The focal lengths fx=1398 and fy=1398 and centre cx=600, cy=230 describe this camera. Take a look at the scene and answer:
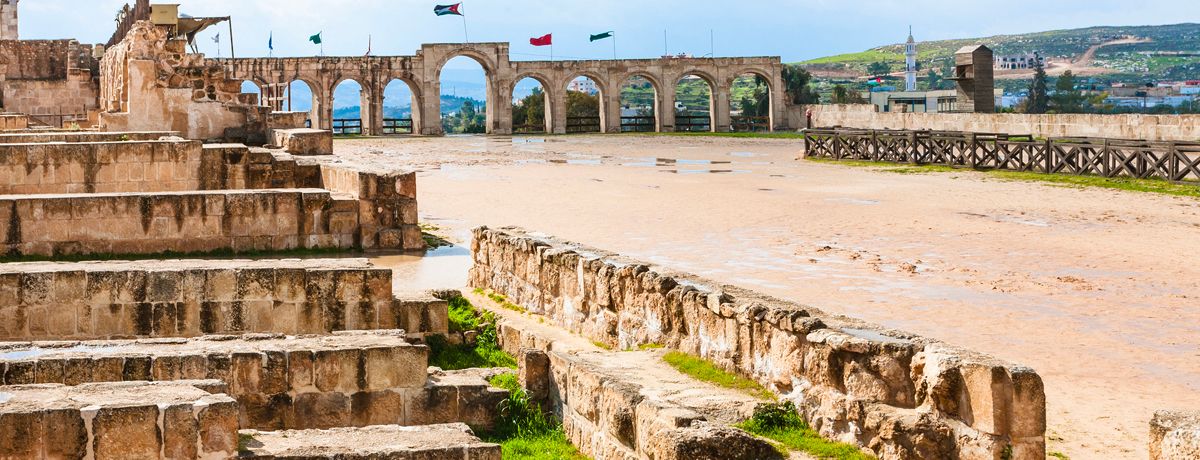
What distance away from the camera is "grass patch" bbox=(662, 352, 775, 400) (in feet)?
22.7

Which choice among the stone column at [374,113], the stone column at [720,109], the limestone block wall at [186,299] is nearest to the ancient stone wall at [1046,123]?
the stone column at [720,109]

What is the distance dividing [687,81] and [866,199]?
12773cm

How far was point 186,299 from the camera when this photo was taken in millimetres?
9430

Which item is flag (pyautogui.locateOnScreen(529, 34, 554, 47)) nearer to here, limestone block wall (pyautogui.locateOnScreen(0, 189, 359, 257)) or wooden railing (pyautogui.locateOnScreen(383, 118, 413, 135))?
wooden railing (pyautogui.locateOnScreen(383, 118, 413, 135))

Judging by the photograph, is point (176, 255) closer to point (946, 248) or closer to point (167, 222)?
point (167, 222)

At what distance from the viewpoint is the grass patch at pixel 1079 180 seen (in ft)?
74.5

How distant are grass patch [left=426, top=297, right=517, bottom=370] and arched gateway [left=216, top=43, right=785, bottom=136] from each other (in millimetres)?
41936

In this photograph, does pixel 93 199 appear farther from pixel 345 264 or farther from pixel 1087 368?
pixel 1087 368

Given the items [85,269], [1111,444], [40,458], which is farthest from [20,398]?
[1111,444]

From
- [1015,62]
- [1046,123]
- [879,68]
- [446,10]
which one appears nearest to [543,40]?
[446,10]

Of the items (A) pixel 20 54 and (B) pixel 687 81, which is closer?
(A) pixel 20 54

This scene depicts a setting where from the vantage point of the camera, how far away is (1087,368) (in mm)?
8938

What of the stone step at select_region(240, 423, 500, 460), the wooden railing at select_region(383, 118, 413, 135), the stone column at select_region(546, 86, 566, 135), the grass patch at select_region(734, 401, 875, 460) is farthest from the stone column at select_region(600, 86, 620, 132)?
the stone step at select_region(240, 423, 500, 460)

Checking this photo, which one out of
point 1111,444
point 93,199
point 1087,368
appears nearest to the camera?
point 1111,444
